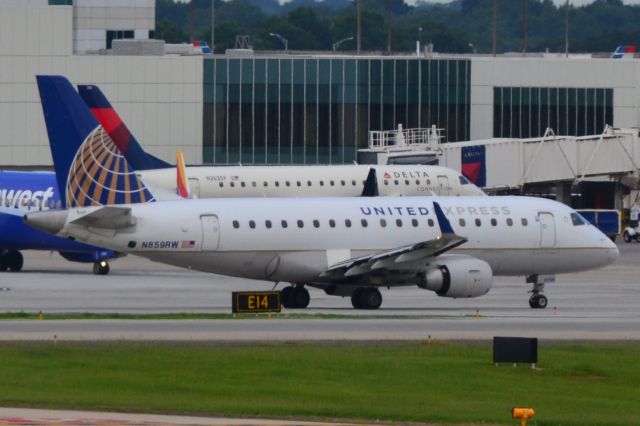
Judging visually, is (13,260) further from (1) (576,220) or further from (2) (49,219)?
(1) (576,220)

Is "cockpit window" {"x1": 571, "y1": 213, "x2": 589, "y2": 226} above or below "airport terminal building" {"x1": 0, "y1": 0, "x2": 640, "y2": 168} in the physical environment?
below

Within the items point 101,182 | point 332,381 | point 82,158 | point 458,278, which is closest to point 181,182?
point 82,158

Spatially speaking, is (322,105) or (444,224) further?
(322,105)

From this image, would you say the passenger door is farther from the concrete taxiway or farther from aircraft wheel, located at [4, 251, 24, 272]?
aircraft wheel, located at [4, 251, 24, 272]

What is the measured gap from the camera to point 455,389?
108 feet

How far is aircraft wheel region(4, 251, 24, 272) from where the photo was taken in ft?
241

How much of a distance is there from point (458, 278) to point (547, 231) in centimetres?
506

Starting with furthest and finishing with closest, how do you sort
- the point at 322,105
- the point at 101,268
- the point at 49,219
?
the point at 322,105
the point at 101,268
the point at 49,219

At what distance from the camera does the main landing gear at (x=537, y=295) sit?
54.4m

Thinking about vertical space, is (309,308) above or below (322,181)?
below

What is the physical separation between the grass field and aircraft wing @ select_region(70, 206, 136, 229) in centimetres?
1215

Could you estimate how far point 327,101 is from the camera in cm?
11538

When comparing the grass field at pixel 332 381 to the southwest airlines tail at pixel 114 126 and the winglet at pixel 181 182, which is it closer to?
the winglet at pixel 181 182

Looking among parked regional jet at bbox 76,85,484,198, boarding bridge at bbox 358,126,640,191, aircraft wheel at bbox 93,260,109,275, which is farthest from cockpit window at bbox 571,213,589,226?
boarding bridge at bbox 358,126,640,191
